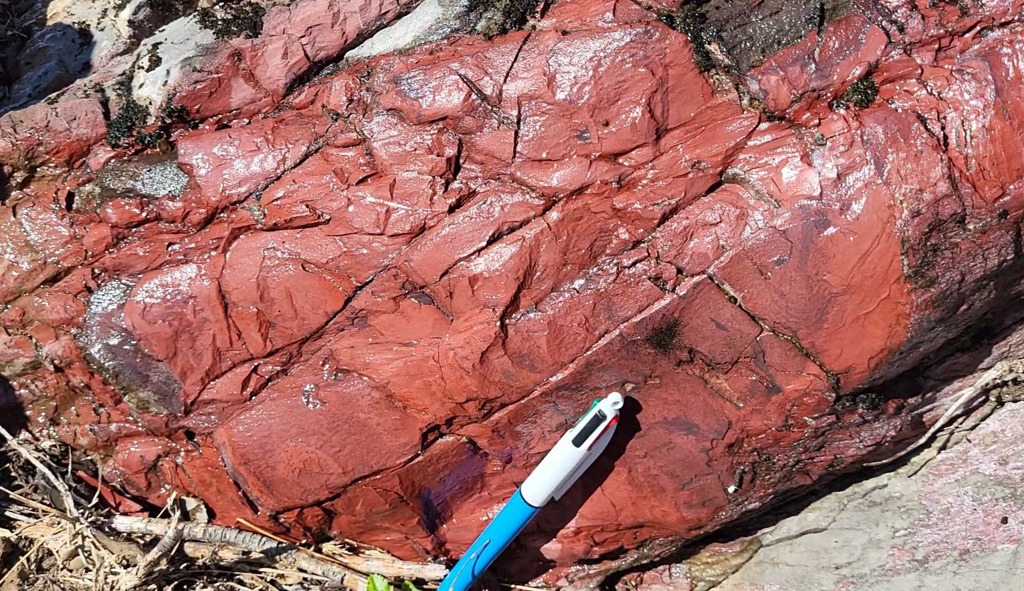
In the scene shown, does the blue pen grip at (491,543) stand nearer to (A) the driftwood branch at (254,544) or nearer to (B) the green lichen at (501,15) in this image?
(A) the driftwood branch at (254,544)

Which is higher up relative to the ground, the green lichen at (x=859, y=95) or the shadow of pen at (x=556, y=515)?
the green lichen at (x=859, y=95)

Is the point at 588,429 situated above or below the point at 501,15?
below

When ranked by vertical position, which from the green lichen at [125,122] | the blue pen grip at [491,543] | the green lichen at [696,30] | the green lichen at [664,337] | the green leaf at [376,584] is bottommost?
the green leaf at [376,584]

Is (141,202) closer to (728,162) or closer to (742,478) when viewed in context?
(728,162)

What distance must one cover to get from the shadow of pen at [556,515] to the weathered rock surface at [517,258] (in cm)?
2

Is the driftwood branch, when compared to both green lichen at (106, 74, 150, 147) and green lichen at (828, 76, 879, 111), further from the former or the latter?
green lichen at (828, 76, 879, 111)

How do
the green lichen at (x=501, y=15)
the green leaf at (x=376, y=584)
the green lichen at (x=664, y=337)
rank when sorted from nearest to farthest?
the green lichen at (x=664, y=337)
the green lichen at (x=501, y=15)
the green leaf at (x=376, y=584)

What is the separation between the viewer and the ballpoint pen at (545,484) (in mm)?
2818

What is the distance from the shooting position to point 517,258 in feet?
8.89

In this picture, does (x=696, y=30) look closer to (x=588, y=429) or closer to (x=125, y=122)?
(x=588, y=429)

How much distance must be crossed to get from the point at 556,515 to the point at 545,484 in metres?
0.36

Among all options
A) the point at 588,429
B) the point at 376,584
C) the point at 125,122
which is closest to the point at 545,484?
the point at 588,429

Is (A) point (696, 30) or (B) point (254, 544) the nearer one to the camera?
(A) point (696, 30)

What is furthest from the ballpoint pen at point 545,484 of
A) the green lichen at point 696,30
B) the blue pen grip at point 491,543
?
the green lichen at point 696,30
